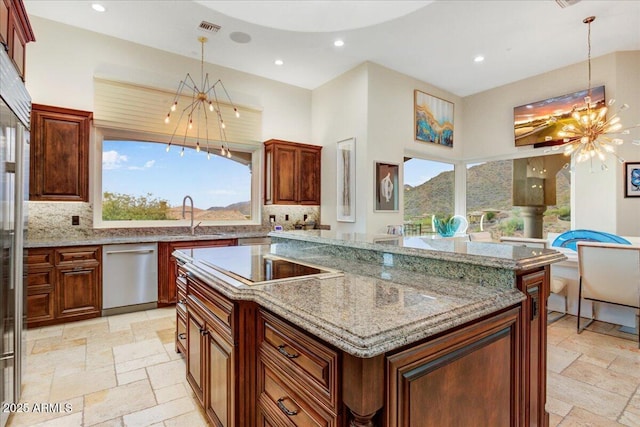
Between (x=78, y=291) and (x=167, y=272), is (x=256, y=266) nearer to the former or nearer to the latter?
(x=167, y=272)

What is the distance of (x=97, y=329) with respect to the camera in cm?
348

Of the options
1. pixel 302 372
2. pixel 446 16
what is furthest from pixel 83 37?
pixel 302 372

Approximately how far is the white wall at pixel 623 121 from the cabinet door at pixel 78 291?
21.8 ft

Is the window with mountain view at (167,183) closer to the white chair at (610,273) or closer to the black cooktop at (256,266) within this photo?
the black cooktop at (256,266)

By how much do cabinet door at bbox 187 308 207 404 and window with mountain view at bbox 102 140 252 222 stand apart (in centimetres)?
301

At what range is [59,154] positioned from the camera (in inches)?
147

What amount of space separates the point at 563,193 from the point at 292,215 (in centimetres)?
454

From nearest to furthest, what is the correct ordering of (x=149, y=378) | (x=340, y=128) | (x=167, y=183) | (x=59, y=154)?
(x=149, y=378) → (x=59, y=154) → (x=167, y=183) → (x=340, y=128)

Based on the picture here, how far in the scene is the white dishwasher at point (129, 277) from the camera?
12.5ft

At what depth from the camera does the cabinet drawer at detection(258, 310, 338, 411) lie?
1.01 m

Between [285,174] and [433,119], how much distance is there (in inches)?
114

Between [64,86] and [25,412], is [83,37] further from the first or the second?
[25,412]

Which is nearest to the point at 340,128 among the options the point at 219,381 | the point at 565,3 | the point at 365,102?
the point at 365,102

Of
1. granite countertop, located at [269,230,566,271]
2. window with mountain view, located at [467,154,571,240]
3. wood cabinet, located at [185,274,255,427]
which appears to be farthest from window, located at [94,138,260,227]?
window with mountain view, located at [467,154,571,240]
